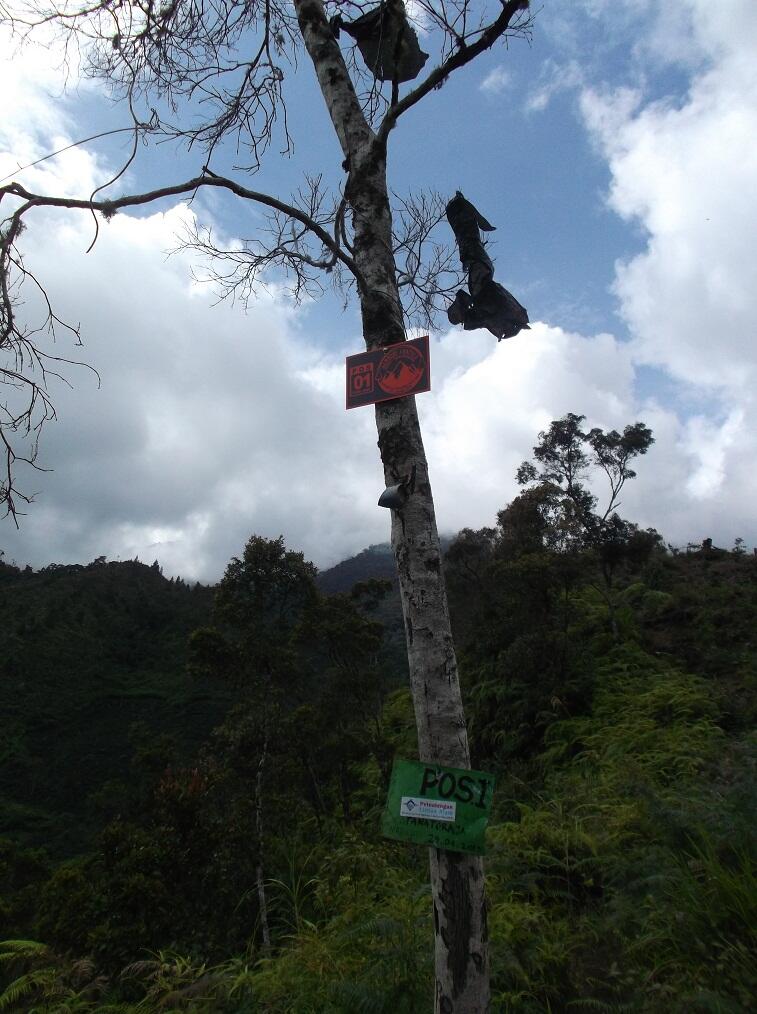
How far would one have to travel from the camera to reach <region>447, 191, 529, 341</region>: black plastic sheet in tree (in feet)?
11.6

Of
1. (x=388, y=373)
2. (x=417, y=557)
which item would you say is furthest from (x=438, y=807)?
(x=388, y=373)

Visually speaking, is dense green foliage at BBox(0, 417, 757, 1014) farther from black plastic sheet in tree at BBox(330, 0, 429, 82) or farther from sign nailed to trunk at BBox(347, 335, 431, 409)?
black plastic sheet in tree at BBox(330, 0, 429, 82)

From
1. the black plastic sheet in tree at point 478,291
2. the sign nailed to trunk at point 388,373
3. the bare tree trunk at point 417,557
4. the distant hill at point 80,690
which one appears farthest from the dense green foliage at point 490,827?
the black plastic sheet in tree at point 478,291

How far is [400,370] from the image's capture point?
2605 mm

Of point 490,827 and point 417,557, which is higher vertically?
point 417,557

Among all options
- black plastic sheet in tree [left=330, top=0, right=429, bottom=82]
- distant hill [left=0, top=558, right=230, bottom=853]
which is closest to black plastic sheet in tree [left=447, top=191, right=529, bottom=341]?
black plastic sheet in tree [left=330, top=0, right=429, bottom=82]

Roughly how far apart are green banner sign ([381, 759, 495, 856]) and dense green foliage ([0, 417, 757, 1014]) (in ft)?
3.73

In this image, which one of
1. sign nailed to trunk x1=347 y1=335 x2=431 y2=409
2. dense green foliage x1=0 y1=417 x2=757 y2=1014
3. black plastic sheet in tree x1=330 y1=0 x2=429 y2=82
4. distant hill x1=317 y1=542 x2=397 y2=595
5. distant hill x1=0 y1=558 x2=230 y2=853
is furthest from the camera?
distant hill x1=317 y1=542 x2=397 y2=595

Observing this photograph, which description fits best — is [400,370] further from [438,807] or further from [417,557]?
[438,807]

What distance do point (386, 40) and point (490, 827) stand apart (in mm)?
5957

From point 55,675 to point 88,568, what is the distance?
18.3 meters

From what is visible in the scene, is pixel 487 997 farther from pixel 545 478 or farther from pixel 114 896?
pixel 545 478

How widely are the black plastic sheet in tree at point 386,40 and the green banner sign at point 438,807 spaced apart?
3.65 meters

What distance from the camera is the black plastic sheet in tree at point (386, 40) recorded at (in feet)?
11.2
